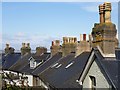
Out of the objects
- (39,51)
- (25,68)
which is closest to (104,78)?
(25,68)

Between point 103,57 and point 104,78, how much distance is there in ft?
4.88

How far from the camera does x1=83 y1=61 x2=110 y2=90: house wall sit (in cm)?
1026

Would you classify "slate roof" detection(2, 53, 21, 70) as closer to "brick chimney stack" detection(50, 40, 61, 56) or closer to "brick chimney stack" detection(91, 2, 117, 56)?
"brick chimney stack" detection(50, 40, 61, 56)

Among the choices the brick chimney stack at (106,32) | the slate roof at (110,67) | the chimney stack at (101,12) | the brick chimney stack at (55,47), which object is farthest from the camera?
the brick chimney stack at (55,47)

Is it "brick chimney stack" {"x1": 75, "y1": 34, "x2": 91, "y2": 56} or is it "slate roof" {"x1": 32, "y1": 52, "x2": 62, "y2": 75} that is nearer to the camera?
"brick chimney stack" {"x1": 75, "y1": 34, "x2": 91, "y2": 56}

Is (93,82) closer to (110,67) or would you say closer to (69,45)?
(110,67)

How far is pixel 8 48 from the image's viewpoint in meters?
46.7

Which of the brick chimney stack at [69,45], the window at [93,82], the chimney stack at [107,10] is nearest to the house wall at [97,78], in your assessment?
the window at [93,82]

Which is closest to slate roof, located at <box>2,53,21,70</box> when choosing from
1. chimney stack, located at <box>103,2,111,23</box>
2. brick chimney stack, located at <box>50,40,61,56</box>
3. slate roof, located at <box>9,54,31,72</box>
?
slate roof, located at <box>9,54,31,72</box>

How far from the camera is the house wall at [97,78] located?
1026 centimetres

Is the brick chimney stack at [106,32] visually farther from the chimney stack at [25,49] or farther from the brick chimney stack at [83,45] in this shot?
the chimney stack at [25,49]

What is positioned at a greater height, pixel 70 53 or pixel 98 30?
pixel 98 30

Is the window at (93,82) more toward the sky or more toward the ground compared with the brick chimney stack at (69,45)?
more toward the ground

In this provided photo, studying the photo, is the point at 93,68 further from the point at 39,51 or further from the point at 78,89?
the point at 39,51
